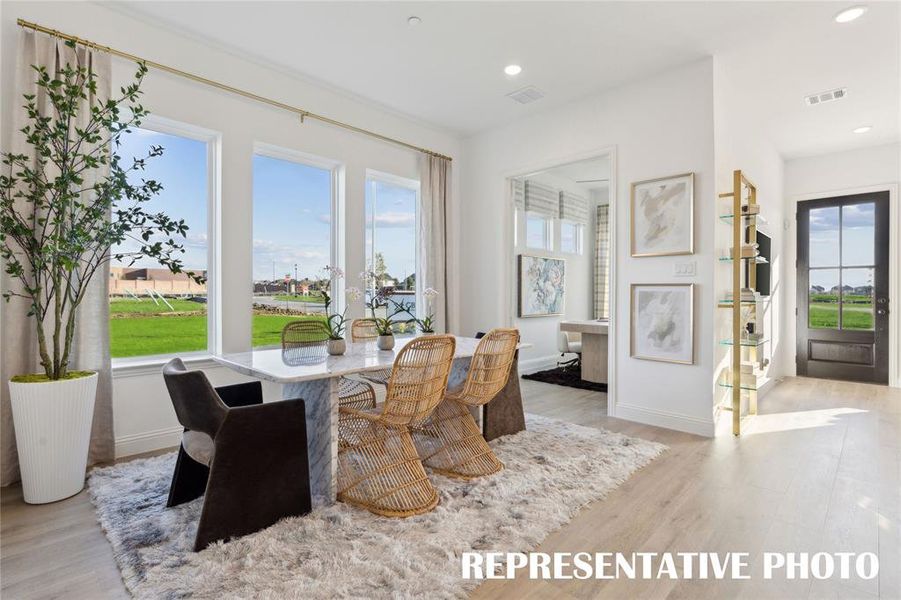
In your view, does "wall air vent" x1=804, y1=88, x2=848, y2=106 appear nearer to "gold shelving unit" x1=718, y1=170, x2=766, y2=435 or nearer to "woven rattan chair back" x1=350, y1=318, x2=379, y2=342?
"gold shelving unit" x1=718, y1=170, x2=766, y2=435

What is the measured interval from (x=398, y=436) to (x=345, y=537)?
592mm

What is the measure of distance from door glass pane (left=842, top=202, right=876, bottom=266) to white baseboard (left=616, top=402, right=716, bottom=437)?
12.4 ft

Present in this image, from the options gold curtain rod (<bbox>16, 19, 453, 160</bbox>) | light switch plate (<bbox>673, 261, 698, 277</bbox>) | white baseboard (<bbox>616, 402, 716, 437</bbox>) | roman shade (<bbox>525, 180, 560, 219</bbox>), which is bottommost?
white baseboard (<bbox>616, 402, 716, 437</bbox>)

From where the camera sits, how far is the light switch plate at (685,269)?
358cm

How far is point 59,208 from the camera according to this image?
2.43 m

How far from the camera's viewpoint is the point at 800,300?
19.4 ft

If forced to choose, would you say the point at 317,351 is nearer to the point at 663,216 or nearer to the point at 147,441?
the point at 147,441

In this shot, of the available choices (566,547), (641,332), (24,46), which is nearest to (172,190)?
(24,46)

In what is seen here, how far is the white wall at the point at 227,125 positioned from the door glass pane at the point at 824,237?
539 centimetres

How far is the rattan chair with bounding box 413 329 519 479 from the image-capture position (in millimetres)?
2691

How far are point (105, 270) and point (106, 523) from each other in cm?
158

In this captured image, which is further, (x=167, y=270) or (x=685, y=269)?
(x=685, y=269)

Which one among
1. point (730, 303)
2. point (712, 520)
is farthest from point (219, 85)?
point (730, 303)

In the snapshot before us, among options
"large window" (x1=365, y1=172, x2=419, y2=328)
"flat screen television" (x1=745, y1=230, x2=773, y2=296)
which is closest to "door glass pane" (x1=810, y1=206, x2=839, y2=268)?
"flat screen television" (x1=745, y1=230, x2=773, y2=296)
